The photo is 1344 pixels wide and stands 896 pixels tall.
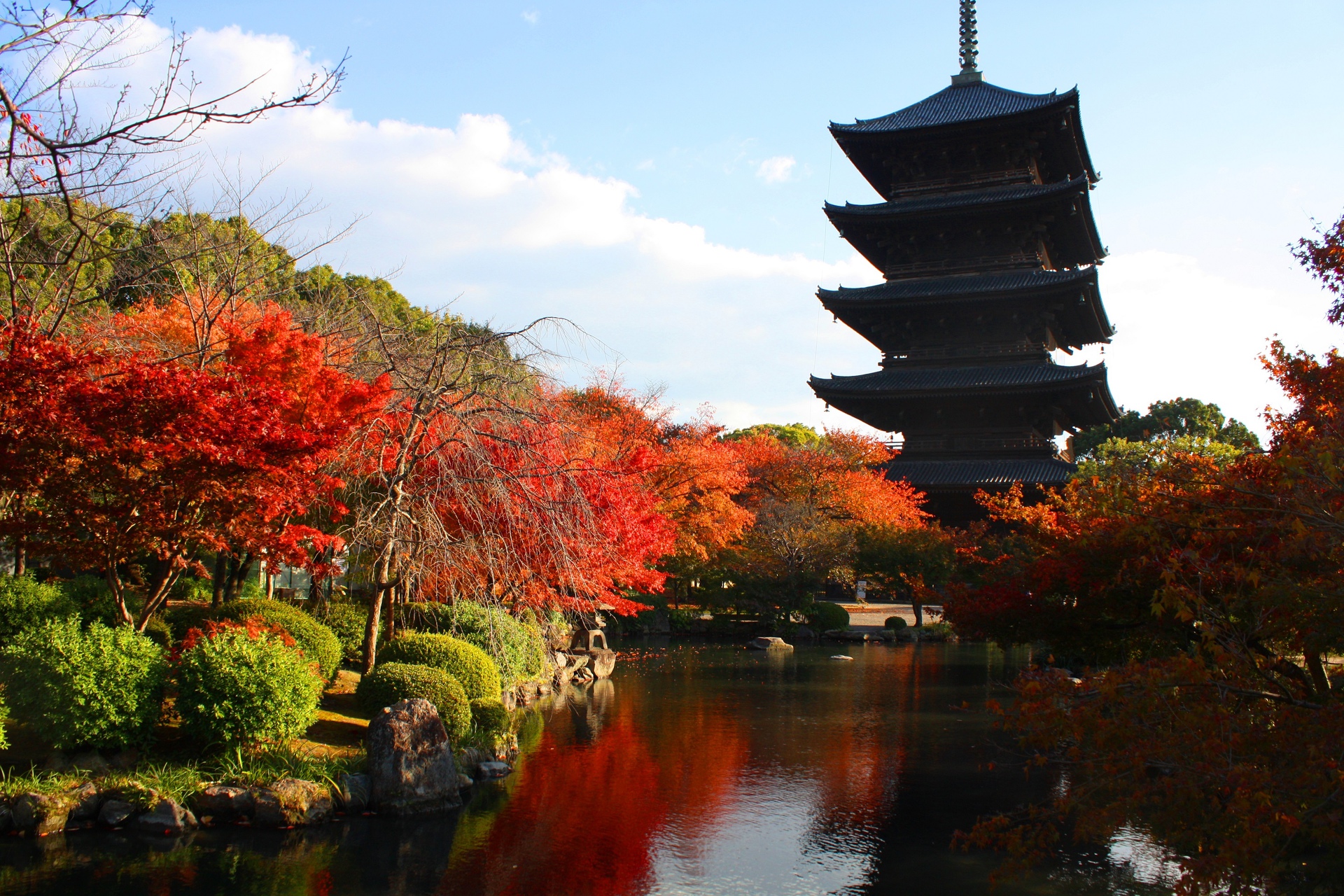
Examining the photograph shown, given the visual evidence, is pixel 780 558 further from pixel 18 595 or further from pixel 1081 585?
pixel 18 595

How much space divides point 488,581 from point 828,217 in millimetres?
18693

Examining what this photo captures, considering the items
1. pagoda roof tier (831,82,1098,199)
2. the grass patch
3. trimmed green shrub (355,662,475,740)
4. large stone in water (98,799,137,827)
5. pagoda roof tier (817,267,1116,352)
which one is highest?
pagoda roof tier (831,82,1098,199)

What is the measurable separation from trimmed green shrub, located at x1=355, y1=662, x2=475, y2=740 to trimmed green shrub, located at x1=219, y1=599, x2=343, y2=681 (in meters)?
0.76

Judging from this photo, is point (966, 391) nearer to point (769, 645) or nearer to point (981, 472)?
point (981, 472)

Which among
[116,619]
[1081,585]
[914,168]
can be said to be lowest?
[116,619]

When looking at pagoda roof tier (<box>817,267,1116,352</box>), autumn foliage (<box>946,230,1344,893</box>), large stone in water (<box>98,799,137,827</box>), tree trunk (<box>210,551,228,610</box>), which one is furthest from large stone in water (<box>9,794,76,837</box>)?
pagoda roof tier (<box>817,267,1116,352</box>)

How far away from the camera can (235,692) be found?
842 centimetres

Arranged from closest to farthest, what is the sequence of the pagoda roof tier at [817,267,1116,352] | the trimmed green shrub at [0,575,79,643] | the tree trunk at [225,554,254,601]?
the trimmed green shrub at [0,575,79,643]
the tree trunk at [225,554,254,601]
the pagoda roof tier at [817,267,1116,352]

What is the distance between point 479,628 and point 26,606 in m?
5.79

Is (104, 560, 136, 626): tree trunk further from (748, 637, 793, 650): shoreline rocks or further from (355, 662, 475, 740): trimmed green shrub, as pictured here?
(748, 637, 793, 650): shoreline rocks

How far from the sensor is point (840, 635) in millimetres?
27266

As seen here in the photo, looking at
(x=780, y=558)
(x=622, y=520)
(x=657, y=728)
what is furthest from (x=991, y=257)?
(x=657, y=728)

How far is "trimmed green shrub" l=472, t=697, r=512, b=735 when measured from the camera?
10.8 meters

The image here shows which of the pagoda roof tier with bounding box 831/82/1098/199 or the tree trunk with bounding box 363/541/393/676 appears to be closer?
the tree trunk with bounding box 363/541/393/676
